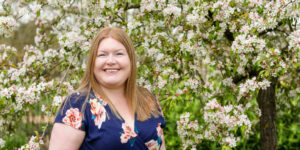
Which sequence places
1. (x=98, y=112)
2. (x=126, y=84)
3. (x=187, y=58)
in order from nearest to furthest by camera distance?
(x=98, y=112) → (x=126, y=84) → (x=187, y=58)

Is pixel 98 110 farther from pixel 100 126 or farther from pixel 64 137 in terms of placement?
pixel 64 137

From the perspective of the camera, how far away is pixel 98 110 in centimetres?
177

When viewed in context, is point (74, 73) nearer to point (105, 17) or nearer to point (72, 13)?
point (105, 17)

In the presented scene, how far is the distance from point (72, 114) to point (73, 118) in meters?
0.02

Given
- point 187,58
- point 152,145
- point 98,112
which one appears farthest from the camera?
point 187,58

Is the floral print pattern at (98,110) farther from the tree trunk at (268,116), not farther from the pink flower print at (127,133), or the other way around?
the tree trunk at (268,116)

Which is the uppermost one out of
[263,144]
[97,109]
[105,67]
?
[105,67]

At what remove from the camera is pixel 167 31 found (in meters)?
3.18

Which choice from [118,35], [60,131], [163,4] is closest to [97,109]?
[60,131]

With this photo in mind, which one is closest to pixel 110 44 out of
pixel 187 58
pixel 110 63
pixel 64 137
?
pixel 110 63

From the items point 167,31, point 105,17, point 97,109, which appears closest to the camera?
point 97,109

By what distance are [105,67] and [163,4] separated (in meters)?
1.16

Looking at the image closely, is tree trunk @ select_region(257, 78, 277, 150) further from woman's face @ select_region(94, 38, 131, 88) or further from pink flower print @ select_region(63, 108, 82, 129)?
pink flower print @ select_region(63, 108, 82, 129)

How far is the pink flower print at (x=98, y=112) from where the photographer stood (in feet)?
5.67
